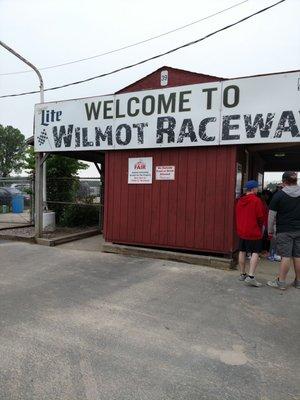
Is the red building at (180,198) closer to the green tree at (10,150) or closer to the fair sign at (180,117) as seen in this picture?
the fair sign at (180,117)

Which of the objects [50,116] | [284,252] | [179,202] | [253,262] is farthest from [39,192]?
[284,252]

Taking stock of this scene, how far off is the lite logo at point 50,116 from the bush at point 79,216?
3.95m

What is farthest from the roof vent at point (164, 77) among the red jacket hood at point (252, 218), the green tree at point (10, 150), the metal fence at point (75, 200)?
the green tree at point (10, 150)

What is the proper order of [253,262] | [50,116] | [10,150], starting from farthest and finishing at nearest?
[10,150] < [50,116] < [253,262]

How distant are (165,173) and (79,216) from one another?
546cm

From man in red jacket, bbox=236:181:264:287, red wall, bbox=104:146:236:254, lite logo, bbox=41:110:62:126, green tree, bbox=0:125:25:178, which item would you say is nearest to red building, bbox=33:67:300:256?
red wall, bbox=104:146:236:254

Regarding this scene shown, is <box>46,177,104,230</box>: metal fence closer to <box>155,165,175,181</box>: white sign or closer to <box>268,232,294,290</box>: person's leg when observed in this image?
<box>155,165,175,181</box>: white sign

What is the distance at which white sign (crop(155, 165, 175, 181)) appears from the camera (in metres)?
8.06

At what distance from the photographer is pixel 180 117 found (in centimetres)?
779

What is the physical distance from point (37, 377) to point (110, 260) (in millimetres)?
4678

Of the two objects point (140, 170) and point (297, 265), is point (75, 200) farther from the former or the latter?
point (297, 265)

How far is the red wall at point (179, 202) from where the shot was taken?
7.54 m

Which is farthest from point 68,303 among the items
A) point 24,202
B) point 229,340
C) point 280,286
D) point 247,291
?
point 24,202

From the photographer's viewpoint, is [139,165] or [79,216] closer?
[139,165]
